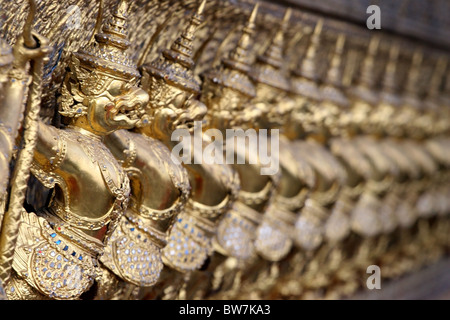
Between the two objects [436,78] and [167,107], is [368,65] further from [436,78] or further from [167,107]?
[167,107]

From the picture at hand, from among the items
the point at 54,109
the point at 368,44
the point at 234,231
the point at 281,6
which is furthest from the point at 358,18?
the point at 54,109

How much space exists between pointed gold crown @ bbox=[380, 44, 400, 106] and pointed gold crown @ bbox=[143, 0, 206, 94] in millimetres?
998

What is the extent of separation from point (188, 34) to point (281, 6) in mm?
351

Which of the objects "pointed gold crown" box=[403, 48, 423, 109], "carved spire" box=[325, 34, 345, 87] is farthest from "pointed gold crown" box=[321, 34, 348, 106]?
"pointed gold crown" box=[403, 48, 423, 109]

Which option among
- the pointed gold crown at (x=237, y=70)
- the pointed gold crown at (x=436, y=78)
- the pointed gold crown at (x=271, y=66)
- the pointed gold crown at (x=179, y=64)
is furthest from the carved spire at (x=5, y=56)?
the pointed gold crown at (x=436, y=78)

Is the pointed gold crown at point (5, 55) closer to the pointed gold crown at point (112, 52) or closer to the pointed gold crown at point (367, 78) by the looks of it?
the pointed gold crown at point (112, 52)

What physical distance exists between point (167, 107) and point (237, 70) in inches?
7.8

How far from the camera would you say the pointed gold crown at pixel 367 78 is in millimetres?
2051

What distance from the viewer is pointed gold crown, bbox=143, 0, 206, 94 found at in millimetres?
1262

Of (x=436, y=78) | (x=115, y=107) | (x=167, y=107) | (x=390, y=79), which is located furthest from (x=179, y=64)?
(x=436, y=78)

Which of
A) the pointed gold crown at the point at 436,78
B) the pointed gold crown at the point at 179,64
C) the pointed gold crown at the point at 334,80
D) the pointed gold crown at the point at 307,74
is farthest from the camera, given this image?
the pointed gold crown at the point at 436,78

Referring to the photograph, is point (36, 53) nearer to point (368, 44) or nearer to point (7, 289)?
point (7, 289)

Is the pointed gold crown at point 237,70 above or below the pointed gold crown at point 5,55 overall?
above

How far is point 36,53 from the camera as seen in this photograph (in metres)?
0.98
